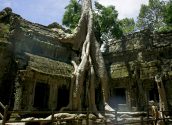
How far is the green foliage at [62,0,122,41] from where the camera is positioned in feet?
59.8

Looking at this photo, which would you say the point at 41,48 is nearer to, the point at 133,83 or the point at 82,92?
the point at 82,92

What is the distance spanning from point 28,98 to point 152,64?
757 centimetres

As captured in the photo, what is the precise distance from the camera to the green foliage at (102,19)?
18.2 meters

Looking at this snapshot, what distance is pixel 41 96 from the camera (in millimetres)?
11781

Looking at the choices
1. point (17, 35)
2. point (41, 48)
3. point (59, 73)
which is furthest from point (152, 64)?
point (17, 35)

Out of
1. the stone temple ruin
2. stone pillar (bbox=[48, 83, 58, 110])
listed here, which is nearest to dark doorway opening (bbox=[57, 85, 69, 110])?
the stone temple ruin

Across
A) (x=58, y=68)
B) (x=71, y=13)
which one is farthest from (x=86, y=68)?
(x=71, y=13)

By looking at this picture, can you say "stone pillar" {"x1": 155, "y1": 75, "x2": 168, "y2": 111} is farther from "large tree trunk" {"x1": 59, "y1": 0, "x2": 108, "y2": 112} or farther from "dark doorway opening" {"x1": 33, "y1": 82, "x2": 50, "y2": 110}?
"dark doorway opening" {"x1": 33, "y1": 82, "x2": 50, "y2": 110}

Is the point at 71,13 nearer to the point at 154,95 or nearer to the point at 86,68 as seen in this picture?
the point at 86,68

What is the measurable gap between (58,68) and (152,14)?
13.7 m

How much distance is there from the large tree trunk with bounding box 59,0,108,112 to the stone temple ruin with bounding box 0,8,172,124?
2.47 feet

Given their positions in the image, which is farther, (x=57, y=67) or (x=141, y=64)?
(x=141, y=64)

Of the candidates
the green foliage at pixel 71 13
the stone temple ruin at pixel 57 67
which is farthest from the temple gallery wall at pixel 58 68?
the green foliage at pixel 71 13

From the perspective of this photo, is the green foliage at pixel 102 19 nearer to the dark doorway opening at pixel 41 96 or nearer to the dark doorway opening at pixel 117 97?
the dark doorway opening at pixel 117 97
